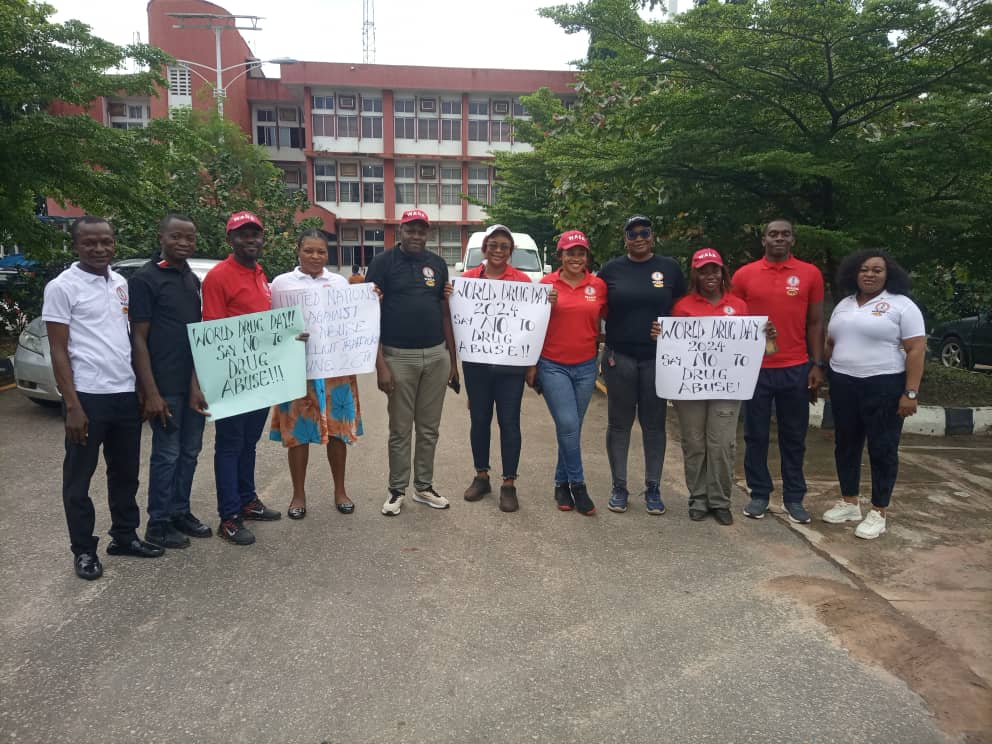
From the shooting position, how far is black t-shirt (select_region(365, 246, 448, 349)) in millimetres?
5066

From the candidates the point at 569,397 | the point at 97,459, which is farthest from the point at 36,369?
the point at 569,397

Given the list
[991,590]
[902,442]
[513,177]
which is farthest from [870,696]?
[513,177]

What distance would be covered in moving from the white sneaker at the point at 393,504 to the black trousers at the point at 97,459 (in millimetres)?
1593

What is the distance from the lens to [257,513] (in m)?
5.00

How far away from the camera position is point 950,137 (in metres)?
6.62

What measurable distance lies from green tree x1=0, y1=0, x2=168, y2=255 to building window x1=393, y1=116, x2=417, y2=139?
1216 inches

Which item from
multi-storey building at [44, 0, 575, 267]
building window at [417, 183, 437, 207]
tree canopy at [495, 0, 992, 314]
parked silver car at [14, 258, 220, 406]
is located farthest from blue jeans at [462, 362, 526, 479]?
building window at [417, 183, 437, 207]

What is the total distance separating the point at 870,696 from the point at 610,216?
9.36 metres

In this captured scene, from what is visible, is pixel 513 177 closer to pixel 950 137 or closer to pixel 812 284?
pixel 950 137

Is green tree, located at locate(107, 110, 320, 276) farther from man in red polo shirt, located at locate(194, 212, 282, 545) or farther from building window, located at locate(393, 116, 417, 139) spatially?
building window, located at locate(393, 116, 417, 139)

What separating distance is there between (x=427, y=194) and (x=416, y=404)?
120 feet

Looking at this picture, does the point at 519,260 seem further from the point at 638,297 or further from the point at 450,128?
the point at 450,128

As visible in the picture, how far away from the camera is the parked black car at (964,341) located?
42.5ft

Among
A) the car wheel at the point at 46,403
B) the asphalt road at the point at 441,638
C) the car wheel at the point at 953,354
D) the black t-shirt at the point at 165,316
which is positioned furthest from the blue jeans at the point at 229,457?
the car wheel at the point at 953,354
